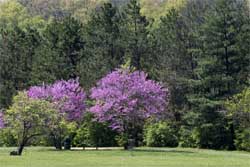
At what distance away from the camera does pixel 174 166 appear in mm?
25359

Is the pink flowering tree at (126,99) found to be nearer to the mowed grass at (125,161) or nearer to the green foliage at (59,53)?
the mowed grass at (125,161)

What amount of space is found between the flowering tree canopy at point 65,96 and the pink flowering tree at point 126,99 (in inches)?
125

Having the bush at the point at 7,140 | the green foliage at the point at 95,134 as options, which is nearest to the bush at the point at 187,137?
the green foliage at the point at 95,134

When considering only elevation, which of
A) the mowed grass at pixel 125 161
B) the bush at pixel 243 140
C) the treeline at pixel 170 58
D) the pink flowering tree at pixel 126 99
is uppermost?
the treeline at pixel 170 58

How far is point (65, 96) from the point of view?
158ft

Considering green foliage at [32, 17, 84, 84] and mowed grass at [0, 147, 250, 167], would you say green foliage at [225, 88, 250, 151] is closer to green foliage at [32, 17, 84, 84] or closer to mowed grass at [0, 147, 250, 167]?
mowed grass at [0, 147, 250, 167]

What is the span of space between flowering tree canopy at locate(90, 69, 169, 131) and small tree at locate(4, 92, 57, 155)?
667cm

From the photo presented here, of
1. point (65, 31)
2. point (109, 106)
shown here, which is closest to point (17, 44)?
point (65, 31)

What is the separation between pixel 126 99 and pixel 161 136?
38.4 ft

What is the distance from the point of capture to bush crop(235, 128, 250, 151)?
46125 mm

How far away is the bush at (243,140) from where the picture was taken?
46.1 m

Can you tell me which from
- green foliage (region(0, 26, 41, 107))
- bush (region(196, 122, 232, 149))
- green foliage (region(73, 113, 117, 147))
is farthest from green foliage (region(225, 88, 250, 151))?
green foliage (region(0, 26, 41, 107))

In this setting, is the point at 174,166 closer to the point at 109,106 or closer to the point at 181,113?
the point at 109,106

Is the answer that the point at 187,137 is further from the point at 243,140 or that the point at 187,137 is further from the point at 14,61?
the point at 14,61
